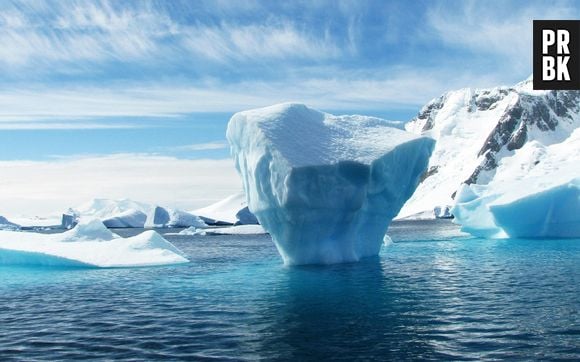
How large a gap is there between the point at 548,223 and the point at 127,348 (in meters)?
44.2

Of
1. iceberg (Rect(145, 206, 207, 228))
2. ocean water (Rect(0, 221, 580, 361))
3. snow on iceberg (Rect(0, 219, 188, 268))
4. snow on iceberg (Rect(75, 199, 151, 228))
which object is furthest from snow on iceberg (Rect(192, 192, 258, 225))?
ocean water (Rect(0, 221, 580, 361))

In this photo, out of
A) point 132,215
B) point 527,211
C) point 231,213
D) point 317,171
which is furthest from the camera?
point 231,213

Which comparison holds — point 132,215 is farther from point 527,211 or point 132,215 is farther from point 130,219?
point 527,211

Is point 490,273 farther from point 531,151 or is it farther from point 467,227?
point 531,151

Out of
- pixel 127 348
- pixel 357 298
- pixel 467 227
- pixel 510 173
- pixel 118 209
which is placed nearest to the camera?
pixel 127 348

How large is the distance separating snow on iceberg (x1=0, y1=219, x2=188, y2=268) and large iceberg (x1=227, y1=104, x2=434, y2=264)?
257 inches

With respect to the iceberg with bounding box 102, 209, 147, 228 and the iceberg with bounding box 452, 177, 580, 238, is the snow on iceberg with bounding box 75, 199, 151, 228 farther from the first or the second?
the iceberg with bounding box 452, 177, 580, 238

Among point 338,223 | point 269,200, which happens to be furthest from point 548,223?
point 269,200

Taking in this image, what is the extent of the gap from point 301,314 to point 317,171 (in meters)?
11.1

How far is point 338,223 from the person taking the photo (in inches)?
1128

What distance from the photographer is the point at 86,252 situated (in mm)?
31875

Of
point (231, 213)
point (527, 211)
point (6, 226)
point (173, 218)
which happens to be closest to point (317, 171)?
point (527, 211)

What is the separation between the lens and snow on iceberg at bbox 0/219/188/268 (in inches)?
1198

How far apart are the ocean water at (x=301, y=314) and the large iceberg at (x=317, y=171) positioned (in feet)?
7.25
